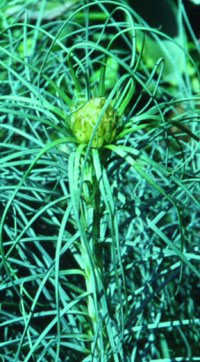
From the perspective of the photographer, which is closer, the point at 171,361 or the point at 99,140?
the point at 99,140

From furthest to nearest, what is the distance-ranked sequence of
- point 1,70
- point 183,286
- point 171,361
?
point 1,70, point 183,286, point 171,361

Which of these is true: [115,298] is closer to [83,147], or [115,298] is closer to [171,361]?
[171,361]

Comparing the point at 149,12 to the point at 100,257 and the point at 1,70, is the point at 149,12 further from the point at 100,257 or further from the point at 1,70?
the point at 100,257

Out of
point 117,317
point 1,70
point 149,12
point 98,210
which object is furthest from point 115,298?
point 149,12

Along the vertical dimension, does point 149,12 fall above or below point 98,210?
above

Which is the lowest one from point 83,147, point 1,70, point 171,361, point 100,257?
point 171,361

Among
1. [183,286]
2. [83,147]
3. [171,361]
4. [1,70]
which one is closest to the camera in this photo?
[83,147]
